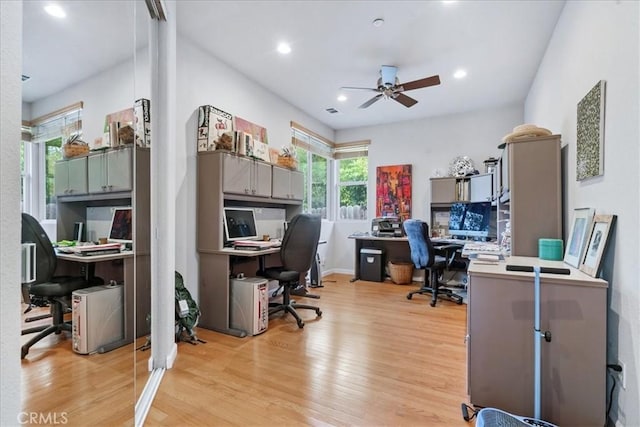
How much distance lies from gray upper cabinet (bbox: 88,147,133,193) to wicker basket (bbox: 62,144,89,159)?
5cm

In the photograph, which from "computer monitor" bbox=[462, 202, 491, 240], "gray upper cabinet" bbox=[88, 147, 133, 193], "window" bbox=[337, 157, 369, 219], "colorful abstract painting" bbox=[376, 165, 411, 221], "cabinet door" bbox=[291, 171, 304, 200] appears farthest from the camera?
"window" bbox=[337, 157, 369, 219]

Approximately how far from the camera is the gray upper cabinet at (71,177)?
3.22ft

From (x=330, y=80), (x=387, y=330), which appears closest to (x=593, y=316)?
(x=387, y=330)

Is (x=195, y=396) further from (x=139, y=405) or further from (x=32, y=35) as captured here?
(x=32, y=35)

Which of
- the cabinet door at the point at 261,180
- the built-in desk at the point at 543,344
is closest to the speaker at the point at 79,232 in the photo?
the built-in desk at the point at 543,344

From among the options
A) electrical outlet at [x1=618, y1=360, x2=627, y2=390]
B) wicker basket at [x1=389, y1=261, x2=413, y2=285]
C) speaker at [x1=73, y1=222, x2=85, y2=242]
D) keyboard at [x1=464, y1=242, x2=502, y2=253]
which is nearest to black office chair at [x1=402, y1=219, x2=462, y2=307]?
keyboard at [x1=464, y1=242, x2=502, y2=253]

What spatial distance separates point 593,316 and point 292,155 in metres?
3.32

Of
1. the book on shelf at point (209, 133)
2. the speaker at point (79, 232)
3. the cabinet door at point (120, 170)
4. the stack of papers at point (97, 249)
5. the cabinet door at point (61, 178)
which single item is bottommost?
the stack of papers at point (97, 249)

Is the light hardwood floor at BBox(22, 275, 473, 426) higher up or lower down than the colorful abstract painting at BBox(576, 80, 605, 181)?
lower down

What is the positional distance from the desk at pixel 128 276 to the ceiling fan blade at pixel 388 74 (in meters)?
3.02

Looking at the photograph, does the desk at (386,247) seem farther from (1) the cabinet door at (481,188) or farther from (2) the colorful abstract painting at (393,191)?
(1) the cabinet door at (481,188)

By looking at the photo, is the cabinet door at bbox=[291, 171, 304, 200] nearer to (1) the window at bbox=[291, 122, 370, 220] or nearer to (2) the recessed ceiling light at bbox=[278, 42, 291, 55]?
(1) the window at bbox=[291, 122, 370, 220]

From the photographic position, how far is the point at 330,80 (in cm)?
384

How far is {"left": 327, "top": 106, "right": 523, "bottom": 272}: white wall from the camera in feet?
15.7
